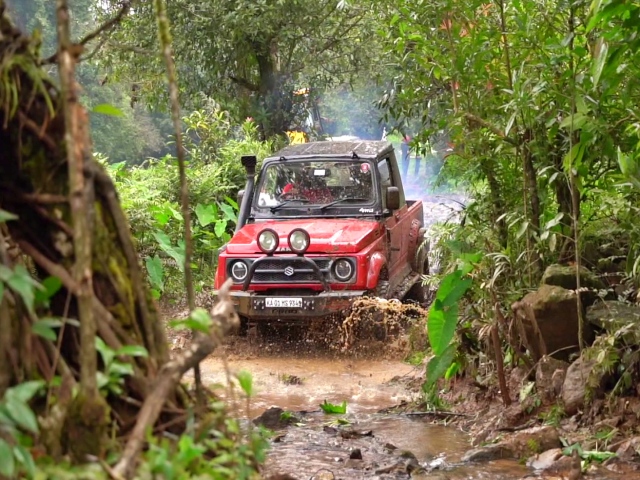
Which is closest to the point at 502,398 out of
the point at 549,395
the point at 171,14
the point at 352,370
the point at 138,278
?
the point at 549,395

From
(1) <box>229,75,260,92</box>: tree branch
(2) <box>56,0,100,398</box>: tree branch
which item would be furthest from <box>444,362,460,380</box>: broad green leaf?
(1) <box>229,75,260,92</box>: tree branch

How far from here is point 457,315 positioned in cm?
673

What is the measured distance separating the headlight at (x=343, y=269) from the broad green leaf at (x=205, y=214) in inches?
163

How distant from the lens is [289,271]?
915 cm

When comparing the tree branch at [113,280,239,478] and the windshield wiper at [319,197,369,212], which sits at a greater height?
the windshield wiper at [319,197,369,212]

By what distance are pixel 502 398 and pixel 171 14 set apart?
415 inches

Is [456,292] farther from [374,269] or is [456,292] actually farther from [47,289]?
[47,289]

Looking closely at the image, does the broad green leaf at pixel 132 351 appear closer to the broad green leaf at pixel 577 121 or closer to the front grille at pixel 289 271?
the broad green leaf at pixel 577 121

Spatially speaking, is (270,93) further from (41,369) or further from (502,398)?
(41,369)

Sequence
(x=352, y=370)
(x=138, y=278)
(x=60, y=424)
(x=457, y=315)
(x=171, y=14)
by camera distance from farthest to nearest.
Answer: (x=171, y=14) < (x=352, y=370) < (x=457, y=315) < (x=138, y=278) < (x=60, y=424)

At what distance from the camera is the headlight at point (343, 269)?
909 centimetres

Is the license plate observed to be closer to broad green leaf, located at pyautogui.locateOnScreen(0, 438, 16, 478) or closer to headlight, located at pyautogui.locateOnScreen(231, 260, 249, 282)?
headlight, located at pyautogui.locateOnScreen(231, 260, 249, 282)

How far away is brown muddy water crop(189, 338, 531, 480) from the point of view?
541 cm

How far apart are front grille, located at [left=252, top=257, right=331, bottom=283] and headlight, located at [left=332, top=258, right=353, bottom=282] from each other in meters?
0.08
